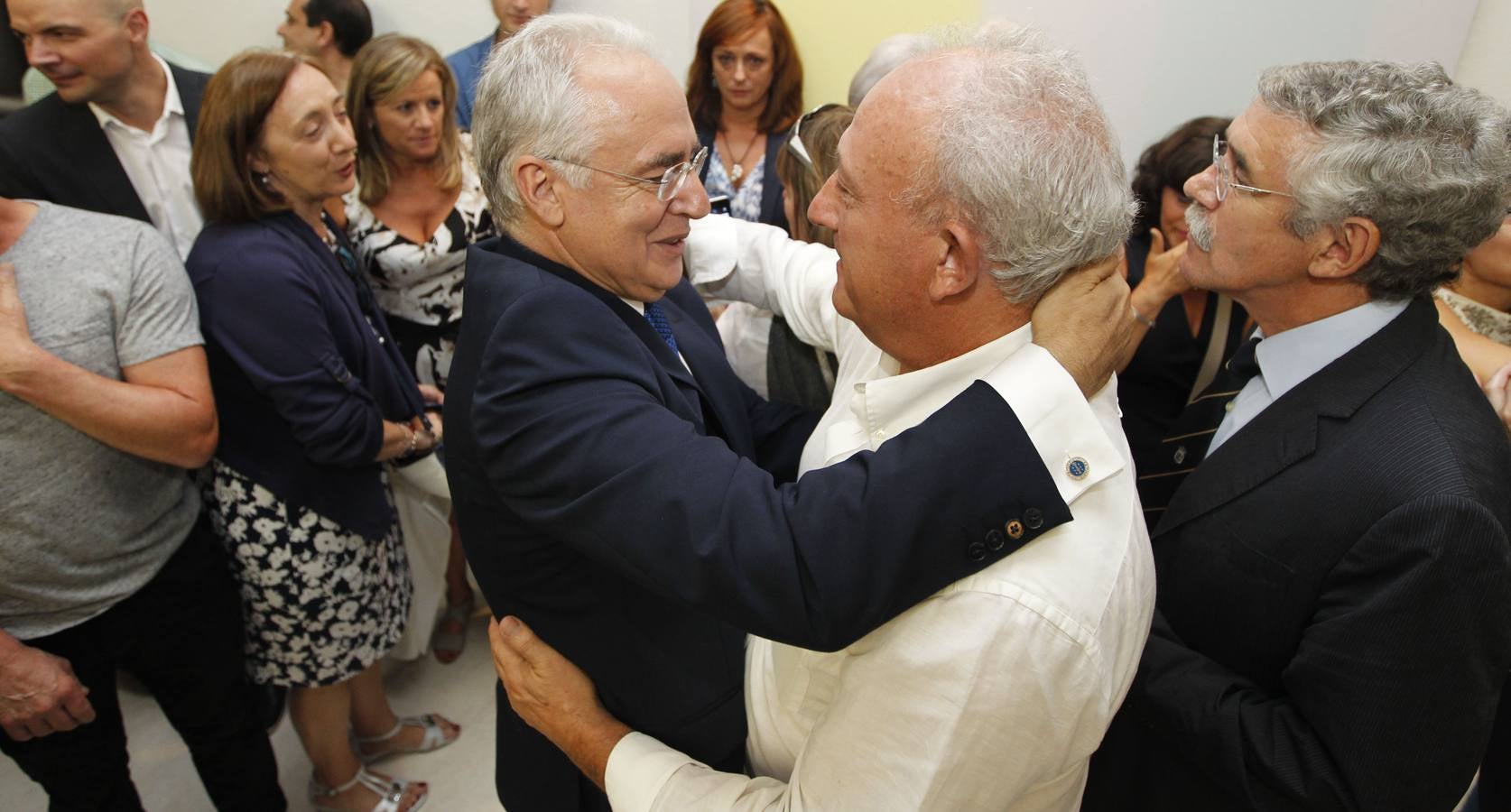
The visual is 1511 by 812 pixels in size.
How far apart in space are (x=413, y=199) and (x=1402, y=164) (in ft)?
8.57

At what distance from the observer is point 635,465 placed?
89cm

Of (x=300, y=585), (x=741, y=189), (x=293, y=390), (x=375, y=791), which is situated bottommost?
(x=375, y=791)

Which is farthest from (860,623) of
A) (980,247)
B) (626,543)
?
(980,247)

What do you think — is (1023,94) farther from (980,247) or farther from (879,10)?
(879,10)

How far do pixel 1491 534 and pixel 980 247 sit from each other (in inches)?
28.7

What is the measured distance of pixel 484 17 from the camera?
4.35 metres

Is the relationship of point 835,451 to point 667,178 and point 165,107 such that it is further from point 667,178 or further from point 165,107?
point 165,107

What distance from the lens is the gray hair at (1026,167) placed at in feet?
3.05

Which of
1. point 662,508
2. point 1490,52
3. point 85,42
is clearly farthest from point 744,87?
point 662,508

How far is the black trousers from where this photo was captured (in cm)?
181

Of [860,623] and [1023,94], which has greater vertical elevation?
[1023,94]

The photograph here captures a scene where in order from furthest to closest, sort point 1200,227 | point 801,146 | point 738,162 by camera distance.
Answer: point 738,162
point 801,146
point 1200,227

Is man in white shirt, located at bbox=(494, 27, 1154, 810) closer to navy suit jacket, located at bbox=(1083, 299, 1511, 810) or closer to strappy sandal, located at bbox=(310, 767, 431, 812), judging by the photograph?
navy suit jacket, located at bbox=(1083, 299, 1511, 810)

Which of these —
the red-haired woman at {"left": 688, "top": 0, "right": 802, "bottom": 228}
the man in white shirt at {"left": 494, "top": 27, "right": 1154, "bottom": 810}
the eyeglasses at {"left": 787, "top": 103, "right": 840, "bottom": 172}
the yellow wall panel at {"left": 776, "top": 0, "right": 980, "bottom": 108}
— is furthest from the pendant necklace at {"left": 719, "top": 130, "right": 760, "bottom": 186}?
the man in white shirt at {"left": 494, "top": 27, "right": 1154, "bottom": 810}
